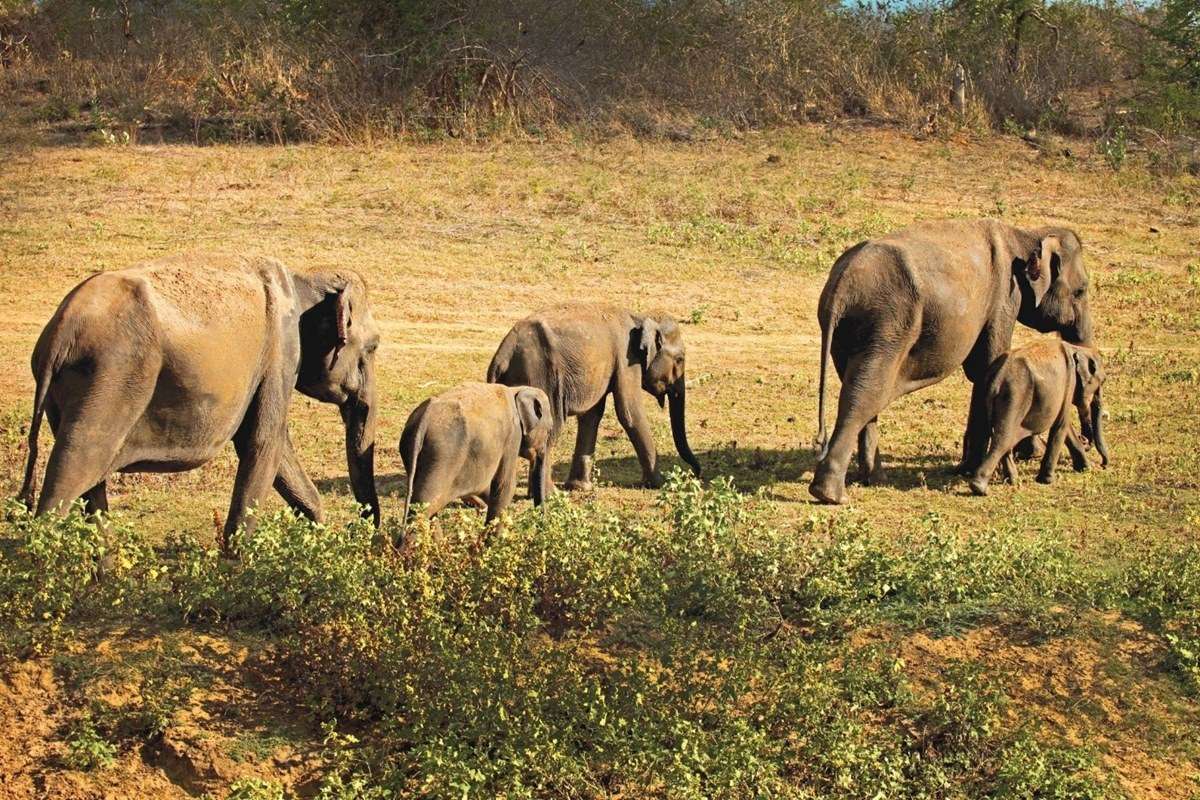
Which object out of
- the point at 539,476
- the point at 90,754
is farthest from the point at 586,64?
the point at 90,754

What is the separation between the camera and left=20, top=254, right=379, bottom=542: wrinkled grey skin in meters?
8.71

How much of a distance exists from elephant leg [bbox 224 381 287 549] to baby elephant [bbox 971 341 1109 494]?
558 centimetres

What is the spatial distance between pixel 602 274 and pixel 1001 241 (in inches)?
255

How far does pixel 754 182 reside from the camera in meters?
22.7

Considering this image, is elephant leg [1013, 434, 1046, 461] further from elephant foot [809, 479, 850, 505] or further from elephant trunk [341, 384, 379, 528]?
elephant trunk [341, 384, 379, 528]

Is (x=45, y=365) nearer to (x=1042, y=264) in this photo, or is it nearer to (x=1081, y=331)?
(x=1042, y=264)

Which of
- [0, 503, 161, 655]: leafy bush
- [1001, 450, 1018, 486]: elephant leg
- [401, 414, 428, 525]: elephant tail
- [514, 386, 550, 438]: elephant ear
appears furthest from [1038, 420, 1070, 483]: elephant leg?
[0, 503, 161, 655]: leafy bush

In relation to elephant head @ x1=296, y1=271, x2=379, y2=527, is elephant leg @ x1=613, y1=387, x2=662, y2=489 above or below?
below

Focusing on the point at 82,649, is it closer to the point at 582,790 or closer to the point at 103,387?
the point at 103,387

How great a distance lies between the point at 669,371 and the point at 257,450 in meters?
4.33

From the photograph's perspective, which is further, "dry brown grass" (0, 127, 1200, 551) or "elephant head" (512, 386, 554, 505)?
"dry brown grass" (0, 127, 1200, 551)

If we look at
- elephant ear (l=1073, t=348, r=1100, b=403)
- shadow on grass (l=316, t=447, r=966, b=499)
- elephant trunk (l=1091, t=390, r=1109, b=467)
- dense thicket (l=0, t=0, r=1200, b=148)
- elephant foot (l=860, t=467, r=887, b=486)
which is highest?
dense thicket (l=0, t=0, r=1200, b=148)

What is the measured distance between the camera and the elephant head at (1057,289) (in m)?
13.8

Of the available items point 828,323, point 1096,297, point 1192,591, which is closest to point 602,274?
point 1096,297
